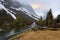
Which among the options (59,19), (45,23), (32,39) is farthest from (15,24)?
(32,39)

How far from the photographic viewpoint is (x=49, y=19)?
569ft

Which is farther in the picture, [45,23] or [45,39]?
[45,23]

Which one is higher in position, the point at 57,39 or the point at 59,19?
the point at 59,19

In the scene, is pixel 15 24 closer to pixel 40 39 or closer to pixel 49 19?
pixel 49 19

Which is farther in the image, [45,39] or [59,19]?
[59,19]

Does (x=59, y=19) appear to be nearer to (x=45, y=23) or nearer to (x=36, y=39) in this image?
(x=45, y=23)

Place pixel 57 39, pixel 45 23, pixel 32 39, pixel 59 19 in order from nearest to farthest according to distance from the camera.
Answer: pixel 57 39, pixel 32 39, pixel 59 19, pixel 45 23

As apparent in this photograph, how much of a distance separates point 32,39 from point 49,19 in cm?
11935

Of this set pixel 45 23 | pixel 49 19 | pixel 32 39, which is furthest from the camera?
pixel 45 23

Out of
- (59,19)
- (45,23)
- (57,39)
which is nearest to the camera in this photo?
(57,39)

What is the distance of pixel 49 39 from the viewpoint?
52562mm

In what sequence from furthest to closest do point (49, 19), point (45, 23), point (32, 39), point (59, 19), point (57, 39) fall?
point (45, 23) → point (49, 19) → point (59, 19) → point (32, 39) → point (57, 39)

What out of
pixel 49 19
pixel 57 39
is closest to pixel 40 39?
pixel 57 39

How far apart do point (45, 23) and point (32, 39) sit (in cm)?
13172
